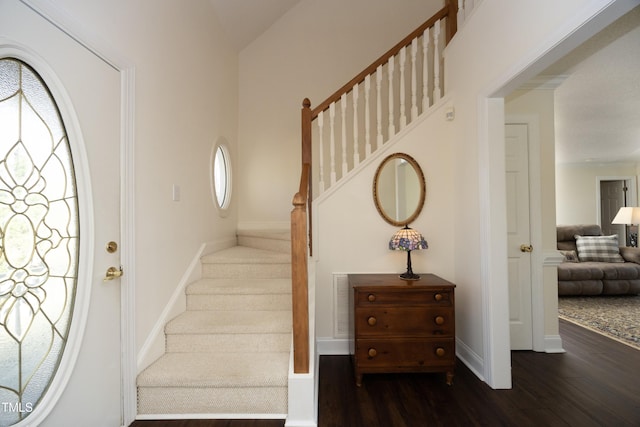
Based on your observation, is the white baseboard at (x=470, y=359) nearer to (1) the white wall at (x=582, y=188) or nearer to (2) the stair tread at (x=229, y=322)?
(2) the stair tread at (x=229, y=322)

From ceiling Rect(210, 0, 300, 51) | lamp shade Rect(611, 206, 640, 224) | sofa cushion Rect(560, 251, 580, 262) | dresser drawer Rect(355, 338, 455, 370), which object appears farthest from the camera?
lamp shade Rect(611, 206, 640, 224)

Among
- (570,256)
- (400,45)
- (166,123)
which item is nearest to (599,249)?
(570,256)

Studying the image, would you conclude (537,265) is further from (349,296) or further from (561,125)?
(561,125)

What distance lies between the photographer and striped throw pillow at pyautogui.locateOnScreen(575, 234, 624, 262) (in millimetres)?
5262

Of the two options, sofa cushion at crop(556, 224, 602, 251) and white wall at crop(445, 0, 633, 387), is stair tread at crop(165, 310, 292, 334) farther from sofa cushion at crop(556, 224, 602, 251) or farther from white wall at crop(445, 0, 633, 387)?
sofa cushion at crop(556, 224, 602, 251)

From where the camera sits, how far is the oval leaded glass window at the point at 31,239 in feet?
3.96

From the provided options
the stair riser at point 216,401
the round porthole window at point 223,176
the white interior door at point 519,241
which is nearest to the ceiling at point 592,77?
the white interior door at point 519,241

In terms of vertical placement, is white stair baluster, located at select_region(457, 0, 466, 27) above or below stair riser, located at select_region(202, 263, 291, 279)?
above

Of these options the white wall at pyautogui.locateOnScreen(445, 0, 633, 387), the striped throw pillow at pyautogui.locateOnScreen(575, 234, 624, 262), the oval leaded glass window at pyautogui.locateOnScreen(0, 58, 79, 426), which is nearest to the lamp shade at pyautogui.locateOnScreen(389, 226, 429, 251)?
the white wall at pyautogui.locateOnScreen(445, 0, 633, 387)

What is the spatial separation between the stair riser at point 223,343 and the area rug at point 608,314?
343 cm

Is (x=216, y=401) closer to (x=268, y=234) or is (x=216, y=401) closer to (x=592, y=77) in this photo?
(x=268, y=234)

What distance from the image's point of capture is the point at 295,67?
13.3 ft

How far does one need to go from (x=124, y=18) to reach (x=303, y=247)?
166 cm

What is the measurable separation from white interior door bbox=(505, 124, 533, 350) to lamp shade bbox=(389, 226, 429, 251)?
3.20 feet
